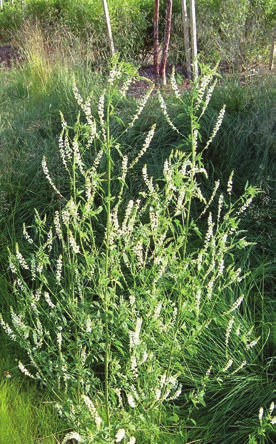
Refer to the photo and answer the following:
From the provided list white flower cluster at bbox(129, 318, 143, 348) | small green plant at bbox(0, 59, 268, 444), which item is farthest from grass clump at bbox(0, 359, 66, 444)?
white flower cluster at bbox(129, 318, 143, 348)

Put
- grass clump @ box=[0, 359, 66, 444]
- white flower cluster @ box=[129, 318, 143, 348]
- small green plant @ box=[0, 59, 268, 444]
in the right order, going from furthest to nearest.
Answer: grass clump @ box=[0, 359, 66, 444], small green plant @ box=[0, 59, 268, 444], white flower cluster @ box=[129, 318, 143, 348]

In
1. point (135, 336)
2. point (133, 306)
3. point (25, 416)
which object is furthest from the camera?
point (25, 416)

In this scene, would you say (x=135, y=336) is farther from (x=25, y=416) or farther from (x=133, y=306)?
(x=25, y=416)

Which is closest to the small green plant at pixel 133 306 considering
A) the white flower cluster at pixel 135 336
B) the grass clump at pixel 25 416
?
the white flower cluster at pixel 135 336

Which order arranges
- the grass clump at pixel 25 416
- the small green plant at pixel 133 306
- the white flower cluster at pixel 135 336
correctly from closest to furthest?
the white flower cluster at pixel 135 336
the small green plant at pixel 133 306
the grass clump at pixel 25 416

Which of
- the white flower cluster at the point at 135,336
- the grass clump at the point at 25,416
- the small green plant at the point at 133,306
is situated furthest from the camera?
the grass clump at the point at 25,416

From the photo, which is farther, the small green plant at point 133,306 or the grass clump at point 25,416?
the grass clump at point 25,416

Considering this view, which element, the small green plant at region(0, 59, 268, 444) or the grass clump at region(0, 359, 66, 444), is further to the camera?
the grass clump at region(0, 359, 66, 444)

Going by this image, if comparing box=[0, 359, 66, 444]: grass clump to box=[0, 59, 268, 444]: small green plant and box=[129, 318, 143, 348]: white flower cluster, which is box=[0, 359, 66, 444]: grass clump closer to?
box=[0, 59, 268, 444]: small green plant

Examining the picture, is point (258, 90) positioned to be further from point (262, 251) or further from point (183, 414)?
point (183, 414)

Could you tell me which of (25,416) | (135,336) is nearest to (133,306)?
(135,336)

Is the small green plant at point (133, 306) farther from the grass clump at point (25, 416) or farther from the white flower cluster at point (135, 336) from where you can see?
the grass clump at point (25, 416)

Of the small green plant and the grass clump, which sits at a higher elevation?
the small green plant

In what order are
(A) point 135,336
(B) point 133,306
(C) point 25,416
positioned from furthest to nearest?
(C) point 25,416, (B) point 133,306, (A) point 135,336
